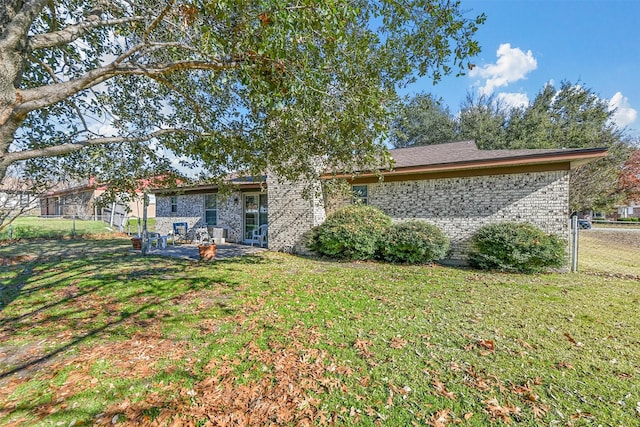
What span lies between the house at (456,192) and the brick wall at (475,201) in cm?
2

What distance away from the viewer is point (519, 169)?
805cm

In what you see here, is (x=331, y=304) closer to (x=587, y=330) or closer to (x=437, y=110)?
(x=587, y=330)

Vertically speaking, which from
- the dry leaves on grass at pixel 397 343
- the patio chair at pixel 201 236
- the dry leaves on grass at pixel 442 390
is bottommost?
the dry leaves on grass at pixel 442 390

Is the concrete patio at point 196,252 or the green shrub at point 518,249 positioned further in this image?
the concrete patio at point 196,252

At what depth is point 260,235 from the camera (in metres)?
12.4

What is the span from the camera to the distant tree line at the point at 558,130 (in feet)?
62.9

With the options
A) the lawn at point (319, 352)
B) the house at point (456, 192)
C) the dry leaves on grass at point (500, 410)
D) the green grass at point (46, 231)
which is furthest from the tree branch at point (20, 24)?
the green grass at point (46, 231)

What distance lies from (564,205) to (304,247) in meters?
8.19

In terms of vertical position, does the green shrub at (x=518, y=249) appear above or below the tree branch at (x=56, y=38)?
below

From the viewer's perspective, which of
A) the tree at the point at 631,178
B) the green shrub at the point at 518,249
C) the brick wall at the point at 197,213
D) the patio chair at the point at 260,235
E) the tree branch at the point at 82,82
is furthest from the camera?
the tree at the point at 631,178

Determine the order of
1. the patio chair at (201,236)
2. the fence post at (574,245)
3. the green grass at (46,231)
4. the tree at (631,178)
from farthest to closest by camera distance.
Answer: the tree at (631,178), the green grass at (46,231), the patio chair at (201,236), the fence post at (574,245)

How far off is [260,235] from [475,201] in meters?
8.60

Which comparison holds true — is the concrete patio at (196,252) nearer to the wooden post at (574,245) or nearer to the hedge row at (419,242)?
the hedge row at (419,242)

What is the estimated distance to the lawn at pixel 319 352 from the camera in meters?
2.46
